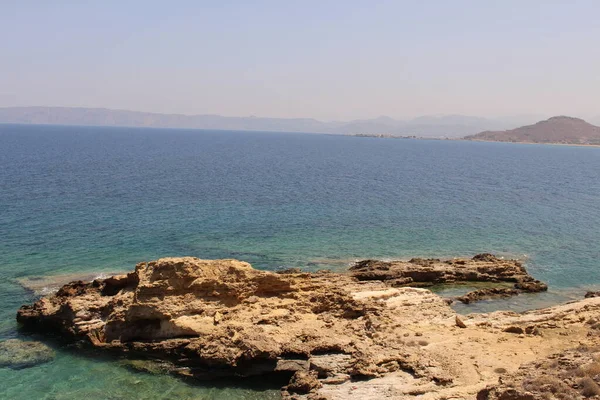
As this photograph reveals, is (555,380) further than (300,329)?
No

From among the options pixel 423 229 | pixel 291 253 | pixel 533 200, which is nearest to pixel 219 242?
pixel 291 253

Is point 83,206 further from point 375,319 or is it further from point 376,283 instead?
point 375,319

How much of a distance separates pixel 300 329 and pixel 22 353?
13.1 meters

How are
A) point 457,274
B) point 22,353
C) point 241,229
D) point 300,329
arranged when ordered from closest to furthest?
point 300,329
point 22,353
point 457,274
point 241,229

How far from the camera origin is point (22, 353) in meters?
23.9

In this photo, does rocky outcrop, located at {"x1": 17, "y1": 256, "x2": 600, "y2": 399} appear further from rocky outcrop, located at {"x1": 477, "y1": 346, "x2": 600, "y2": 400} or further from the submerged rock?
rocky outcrop, located at {"x1": 477, "y1": 346, "x2": 600, "y2": 400}

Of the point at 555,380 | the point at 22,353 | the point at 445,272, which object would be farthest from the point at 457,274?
the point at 22,353

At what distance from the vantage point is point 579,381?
14711 millimetres

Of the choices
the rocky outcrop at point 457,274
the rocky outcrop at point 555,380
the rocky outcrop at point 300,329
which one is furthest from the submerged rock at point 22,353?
the rocky outcrop at point 555,380

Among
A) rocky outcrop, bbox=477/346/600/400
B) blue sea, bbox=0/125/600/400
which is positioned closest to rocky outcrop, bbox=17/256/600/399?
blue sea, bbox=0/125/600/400

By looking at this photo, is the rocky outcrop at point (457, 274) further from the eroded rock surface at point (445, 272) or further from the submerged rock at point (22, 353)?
the submerged rock at point (22, 353)

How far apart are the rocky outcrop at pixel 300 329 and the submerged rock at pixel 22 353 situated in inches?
57.2

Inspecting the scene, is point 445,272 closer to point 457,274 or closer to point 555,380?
point 457,274

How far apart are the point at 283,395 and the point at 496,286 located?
21.1 meters
